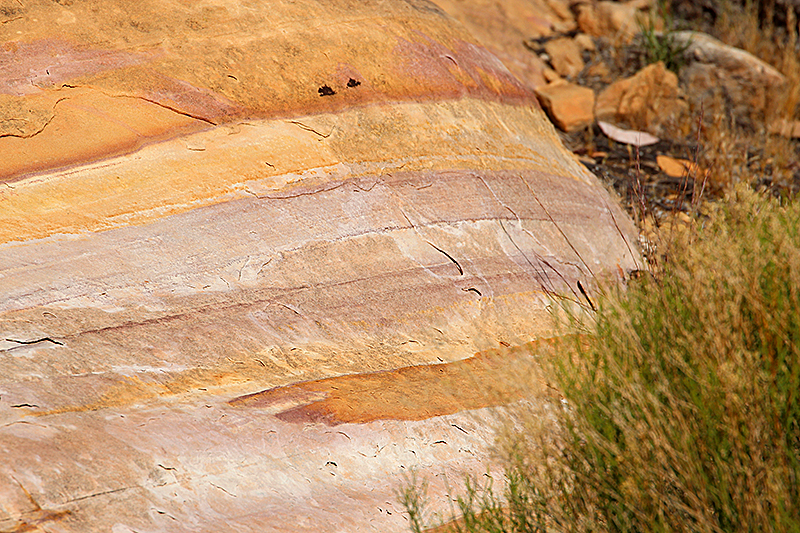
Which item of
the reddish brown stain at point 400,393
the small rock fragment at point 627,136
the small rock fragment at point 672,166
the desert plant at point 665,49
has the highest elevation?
the desert plant at point 665,49

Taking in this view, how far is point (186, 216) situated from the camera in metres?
2.17

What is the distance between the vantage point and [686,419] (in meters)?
1.52

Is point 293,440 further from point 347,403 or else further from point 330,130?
point 330,130

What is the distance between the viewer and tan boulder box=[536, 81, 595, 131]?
4391 millimetres

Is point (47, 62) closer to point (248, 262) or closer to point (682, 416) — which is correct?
point (248, 262)

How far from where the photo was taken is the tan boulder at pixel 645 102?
178 inches

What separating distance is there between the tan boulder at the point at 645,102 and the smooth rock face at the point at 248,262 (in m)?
2.17

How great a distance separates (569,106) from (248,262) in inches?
119

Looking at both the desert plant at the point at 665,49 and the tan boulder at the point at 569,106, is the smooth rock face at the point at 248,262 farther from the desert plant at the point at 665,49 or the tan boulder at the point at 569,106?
the desert plant at the point at 665,49

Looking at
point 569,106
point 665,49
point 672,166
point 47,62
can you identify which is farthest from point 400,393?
point 665,49

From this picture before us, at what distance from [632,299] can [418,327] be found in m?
0.75

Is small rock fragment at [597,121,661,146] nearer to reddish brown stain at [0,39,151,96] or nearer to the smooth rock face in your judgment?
the smooth rock face

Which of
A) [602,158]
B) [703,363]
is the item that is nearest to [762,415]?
[703,363]

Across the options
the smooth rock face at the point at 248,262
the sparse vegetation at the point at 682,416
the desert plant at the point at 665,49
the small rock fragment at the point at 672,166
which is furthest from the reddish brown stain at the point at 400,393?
the desert plant at the point at 665,49
